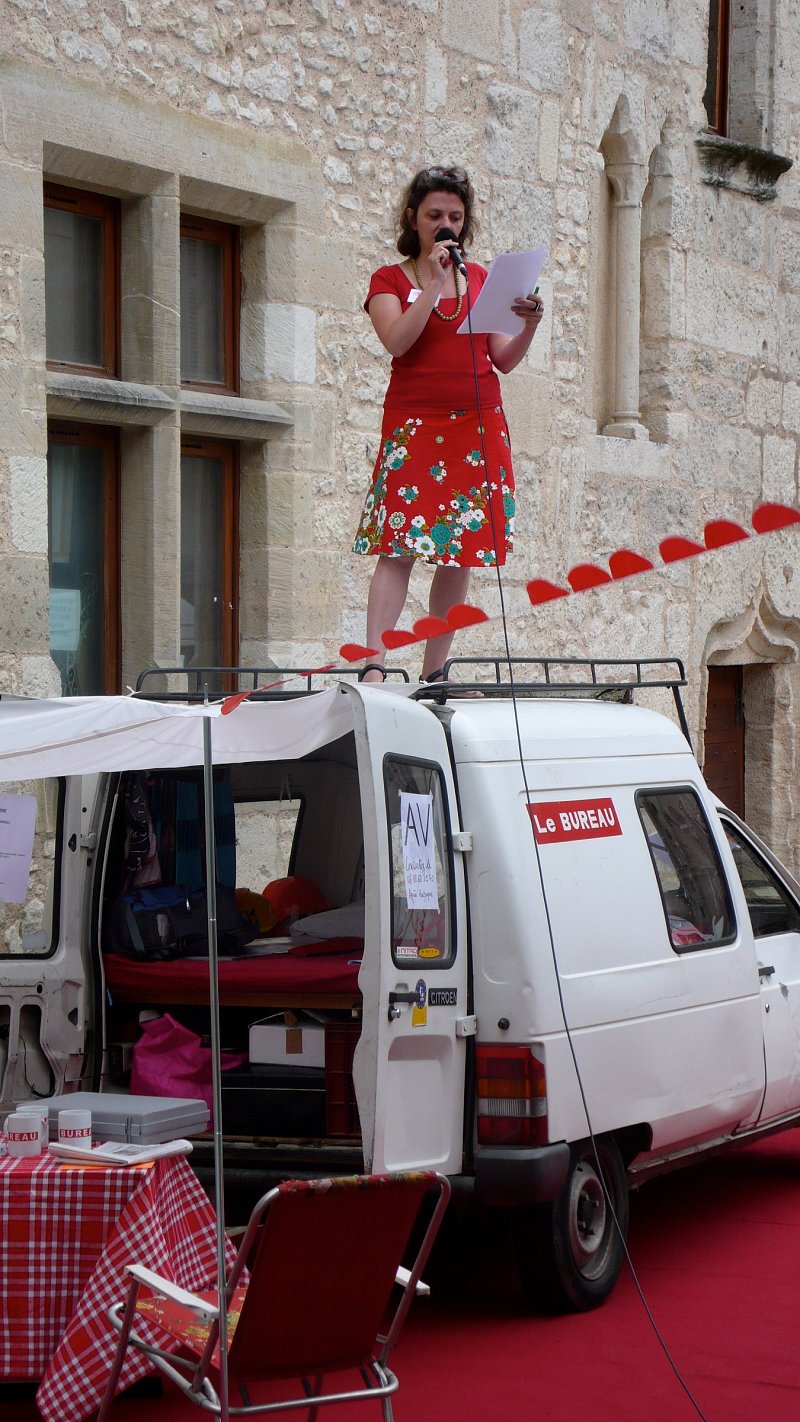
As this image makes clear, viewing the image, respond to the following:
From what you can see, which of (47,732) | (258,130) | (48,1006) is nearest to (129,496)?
(258,130)

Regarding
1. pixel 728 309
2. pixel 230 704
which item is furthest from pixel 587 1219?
pixel 728 309

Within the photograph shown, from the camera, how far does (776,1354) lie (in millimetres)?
5379

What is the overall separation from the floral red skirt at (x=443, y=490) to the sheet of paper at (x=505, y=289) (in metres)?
0.68

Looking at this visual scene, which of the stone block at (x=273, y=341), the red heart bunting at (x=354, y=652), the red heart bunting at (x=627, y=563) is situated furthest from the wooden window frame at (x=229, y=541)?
the red heart bunting at (x=627, y=563)

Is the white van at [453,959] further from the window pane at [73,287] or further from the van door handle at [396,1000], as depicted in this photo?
the window pane at [73,287]

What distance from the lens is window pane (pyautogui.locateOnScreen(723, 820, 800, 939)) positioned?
7320 millimetres

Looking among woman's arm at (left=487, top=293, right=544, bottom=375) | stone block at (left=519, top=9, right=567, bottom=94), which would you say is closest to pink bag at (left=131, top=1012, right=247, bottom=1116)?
woman's arm at (left=487, top=293, right=544, bottom=375)

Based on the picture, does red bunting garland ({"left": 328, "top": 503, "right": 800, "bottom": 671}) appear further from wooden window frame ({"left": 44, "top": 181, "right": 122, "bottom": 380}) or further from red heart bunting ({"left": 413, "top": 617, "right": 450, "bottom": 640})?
wooden window frame ({"left": 44, "top": 181, "right": 122, "bottom": 380})

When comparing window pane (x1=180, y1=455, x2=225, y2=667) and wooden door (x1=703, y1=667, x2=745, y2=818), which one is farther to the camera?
wooden door (x1=703, y1=667, x2=745, y2=818)

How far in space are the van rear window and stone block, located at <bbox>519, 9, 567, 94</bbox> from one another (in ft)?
19.4

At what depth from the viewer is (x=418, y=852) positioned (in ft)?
17.7

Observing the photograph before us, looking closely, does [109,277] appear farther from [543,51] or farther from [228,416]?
[543,51]

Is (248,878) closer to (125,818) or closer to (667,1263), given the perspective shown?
(125,818)

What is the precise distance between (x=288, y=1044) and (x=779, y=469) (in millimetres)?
8808
